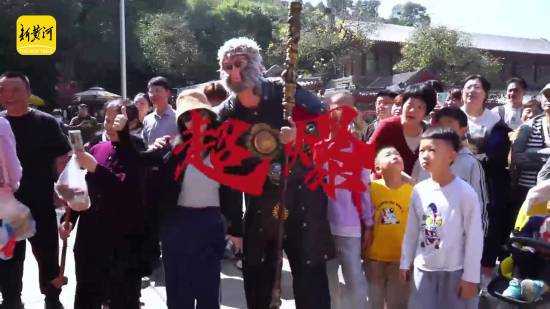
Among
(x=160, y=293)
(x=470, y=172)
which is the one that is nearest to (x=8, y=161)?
(x=160, y=293)

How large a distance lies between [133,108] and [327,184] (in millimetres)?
1418

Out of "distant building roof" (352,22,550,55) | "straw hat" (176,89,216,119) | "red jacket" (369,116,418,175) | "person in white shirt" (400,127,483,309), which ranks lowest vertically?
"person in white shirt" (400,127,483,309)

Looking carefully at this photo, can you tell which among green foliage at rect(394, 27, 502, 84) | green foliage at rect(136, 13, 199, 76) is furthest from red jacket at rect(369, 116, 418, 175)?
green foliage at rect(394, 27, 502, 84)

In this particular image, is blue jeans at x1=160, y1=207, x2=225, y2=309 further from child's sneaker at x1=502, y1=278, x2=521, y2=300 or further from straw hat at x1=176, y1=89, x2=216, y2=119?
child's sneaker at x1=502, y1=278, x2=521, y2=300

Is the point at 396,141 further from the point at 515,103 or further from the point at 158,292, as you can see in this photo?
the point at 158,292

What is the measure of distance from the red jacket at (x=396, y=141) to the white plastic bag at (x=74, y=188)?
1853 mm

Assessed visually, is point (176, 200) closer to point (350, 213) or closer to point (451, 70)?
point (350, 213)

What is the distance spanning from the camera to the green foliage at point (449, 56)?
28.7 m

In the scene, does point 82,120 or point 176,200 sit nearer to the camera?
point 176,200

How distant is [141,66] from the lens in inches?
1070

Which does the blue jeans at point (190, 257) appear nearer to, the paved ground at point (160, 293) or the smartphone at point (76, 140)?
the smartphone at point (76, 140)

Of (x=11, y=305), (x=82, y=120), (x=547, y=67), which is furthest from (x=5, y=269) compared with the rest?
(x=547, y=67)

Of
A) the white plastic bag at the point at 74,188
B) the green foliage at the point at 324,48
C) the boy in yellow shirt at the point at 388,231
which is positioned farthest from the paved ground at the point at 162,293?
the green foliage at the point at 324,48

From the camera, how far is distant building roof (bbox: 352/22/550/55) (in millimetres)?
34156
